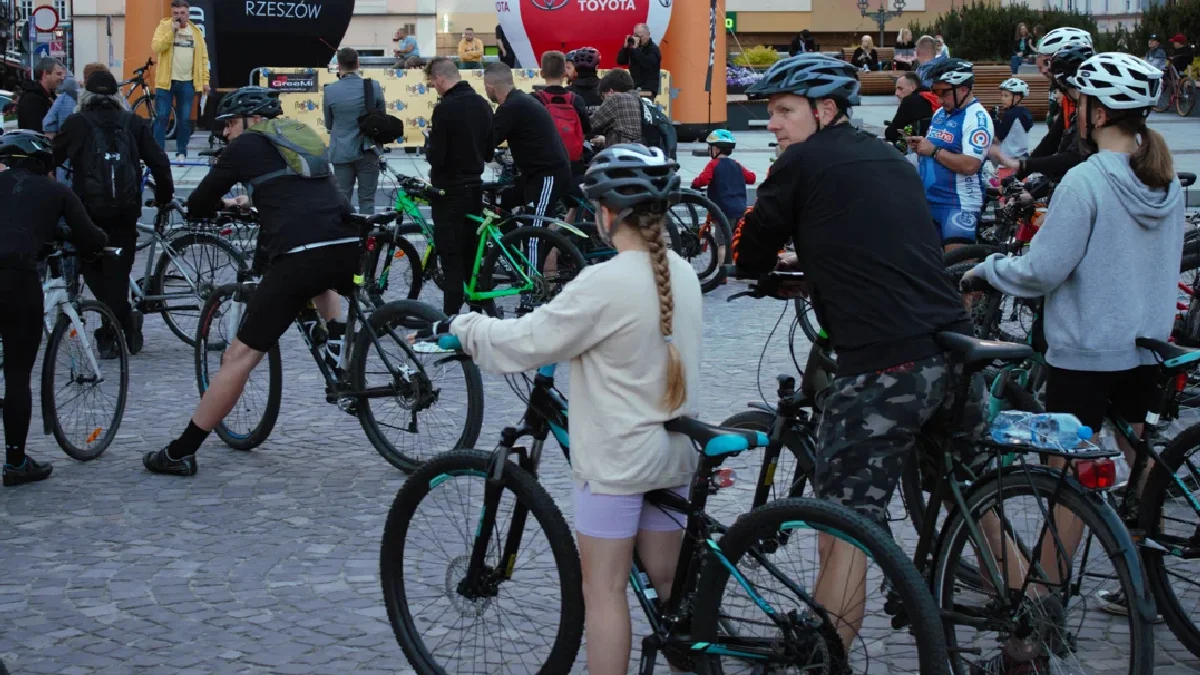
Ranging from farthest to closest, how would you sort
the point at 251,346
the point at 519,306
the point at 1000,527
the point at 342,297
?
the point at 519,306
the point at 342,297
the point at 251,346
the point at 1000,527

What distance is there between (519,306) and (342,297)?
3595mm

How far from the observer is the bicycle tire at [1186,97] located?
30859 mm

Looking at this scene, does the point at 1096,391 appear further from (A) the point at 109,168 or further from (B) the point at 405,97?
(B) the point at 405,97

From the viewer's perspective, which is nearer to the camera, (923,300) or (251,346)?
(923,300)

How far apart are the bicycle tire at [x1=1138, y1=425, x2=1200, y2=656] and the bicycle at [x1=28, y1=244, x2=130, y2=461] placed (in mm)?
4966

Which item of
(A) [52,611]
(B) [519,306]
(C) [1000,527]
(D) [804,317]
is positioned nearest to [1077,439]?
(C) [1000,527]

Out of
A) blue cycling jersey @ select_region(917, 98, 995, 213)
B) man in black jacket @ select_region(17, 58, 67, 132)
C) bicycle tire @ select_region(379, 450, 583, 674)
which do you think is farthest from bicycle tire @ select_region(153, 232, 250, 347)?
bicycle tire @ select_region(379, 450, 583, 674)

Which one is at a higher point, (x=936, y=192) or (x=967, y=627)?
(x=936, y=192)

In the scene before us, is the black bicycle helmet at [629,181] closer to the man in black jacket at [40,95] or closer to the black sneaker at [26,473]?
the black sneaker at [26,473]

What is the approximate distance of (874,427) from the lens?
13.9ft

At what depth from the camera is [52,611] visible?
5.49m

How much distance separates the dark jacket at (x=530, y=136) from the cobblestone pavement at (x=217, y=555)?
2949 millimetres

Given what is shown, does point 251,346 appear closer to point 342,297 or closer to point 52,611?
point 342,297

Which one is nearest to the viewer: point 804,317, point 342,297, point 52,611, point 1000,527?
point 1000,527
